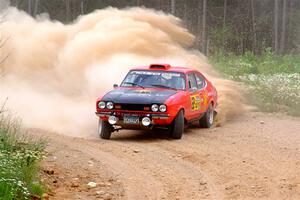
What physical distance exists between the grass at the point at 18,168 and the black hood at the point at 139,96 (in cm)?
358

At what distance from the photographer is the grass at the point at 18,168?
7.10m

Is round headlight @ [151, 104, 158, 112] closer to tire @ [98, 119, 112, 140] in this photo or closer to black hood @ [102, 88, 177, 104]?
black hood @ [102, 88, 177, 104]

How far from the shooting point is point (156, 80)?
1384 centimetres

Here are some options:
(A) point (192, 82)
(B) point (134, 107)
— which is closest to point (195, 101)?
(A) point (192, 82)

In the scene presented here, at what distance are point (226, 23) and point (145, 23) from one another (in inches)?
1253

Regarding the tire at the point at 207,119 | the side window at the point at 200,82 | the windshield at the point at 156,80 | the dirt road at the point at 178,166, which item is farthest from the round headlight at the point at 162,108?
the tire at the point at 207,119

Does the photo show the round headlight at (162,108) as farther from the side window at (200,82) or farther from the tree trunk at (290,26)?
the tree trunk at (290,26)

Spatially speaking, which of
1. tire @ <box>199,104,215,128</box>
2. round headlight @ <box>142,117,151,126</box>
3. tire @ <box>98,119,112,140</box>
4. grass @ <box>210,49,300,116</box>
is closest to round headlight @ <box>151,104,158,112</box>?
round headlight @ <box>142,117,151,126</box>

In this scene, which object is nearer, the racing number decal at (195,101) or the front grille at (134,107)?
the front grille at (134,107)

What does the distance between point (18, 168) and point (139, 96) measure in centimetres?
522

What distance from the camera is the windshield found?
45.1 feet

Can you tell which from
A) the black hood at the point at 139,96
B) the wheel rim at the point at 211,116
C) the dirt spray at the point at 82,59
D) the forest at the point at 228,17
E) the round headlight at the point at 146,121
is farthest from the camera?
the forest at the point at 228,17

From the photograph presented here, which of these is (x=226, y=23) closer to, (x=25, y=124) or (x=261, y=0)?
(x=261, y=0)

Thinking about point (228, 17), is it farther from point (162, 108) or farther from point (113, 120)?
point (113, 120)
